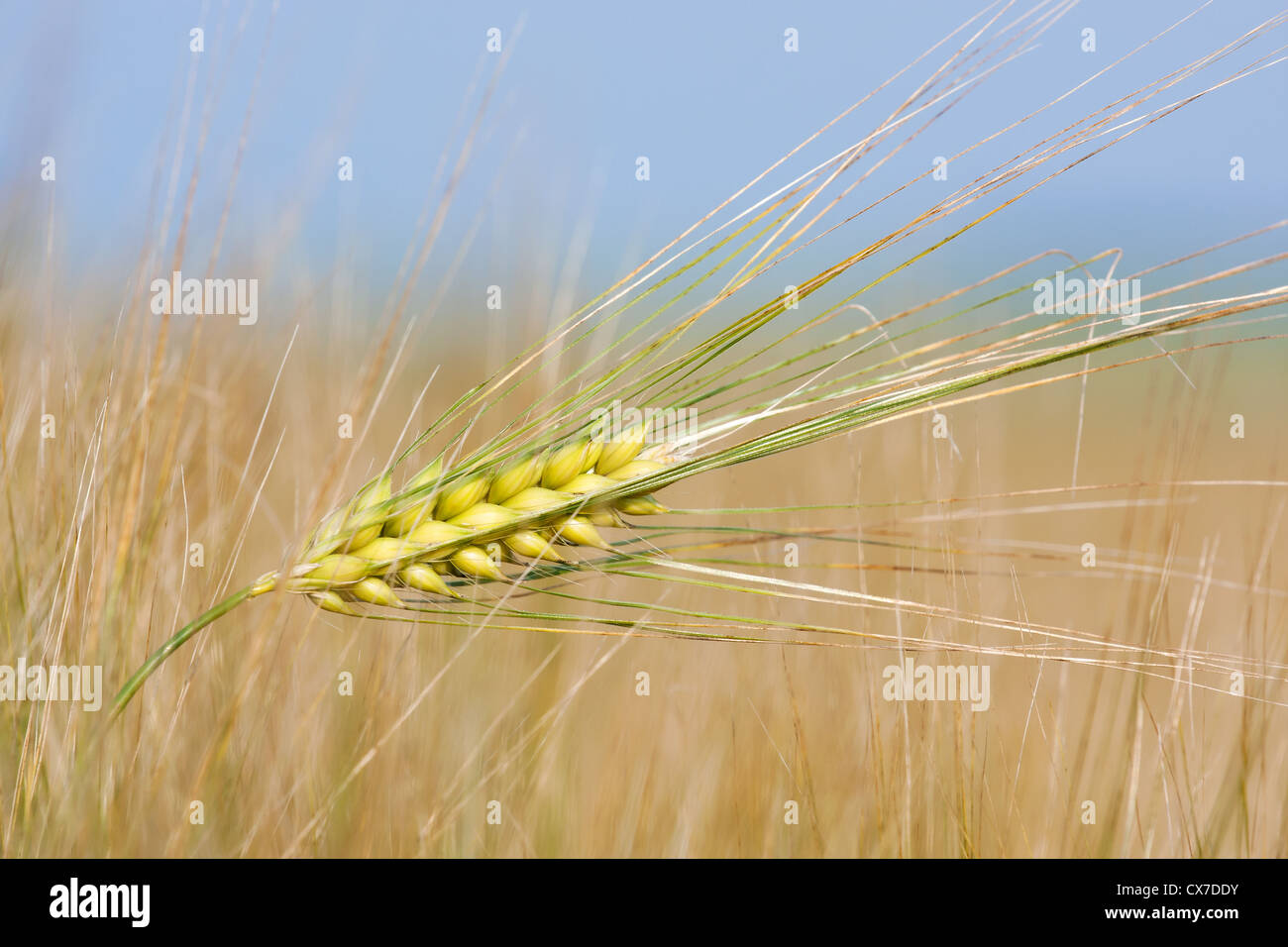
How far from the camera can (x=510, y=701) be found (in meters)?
1.22

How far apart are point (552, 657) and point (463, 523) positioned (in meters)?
0.69

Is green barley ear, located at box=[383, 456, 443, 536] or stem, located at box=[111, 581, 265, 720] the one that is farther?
green barley ear, located at box=[383, 456, 443, 536]

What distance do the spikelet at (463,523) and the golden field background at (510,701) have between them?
0.06 metres

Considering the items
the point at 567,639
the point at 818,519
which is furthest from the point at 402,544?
the point at 818,519

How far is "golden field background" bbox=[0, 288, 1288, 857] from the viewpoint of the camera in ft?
3.19

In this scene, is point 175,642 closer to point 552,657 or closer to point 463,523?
point 463,523

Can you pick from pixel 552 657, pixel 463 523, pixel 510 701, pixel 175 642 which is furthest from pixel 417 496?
pixel 552 657

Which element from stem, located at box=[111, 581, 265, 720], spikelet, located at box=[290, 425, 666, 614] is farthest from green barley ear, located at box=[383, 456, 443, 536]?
stem, located at box=[111, 581, 265, 720]

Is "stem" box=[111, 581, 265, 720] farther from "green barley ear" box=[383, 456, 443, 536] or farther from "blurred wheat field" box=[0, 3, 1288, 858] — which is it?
"green barley ear" box=[383, 456, 443, 536]

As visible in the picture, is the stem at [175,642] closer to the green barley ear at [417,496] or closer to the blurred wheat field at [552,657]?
the blurred wheat field at [552,657]

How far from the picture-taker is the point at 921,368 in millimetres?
805

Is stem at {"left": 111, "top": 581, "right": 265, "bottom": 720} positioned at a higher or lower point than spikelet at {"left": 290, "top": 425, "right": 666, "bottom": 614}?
lower
